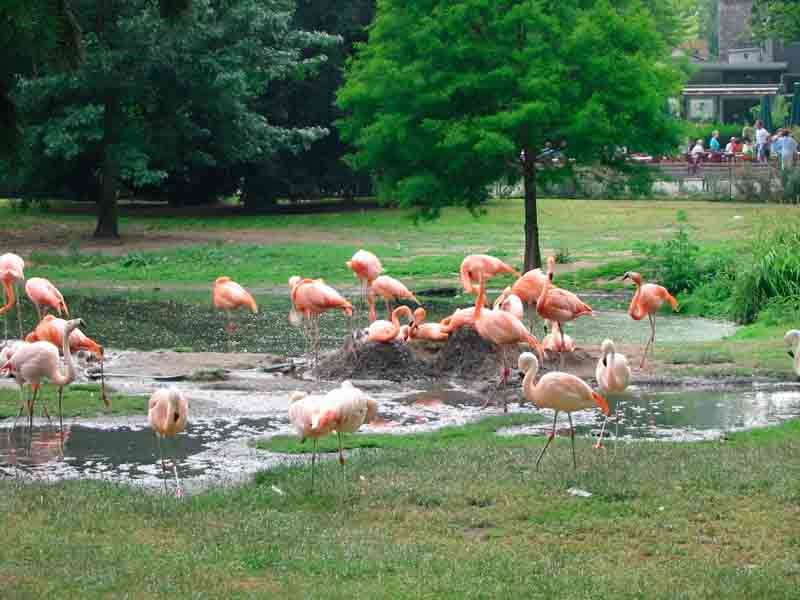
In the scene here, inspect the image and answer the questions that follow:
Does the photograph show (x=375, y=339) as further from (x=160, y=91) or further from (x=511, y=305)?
(x=160, y=91)

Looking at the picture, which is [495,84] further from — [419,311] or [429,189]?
[419,311]

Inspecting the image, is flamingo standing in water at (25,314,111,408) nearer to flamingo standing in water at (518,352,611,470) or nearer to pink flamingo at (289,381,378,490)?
pink flamingo at (289,381,378,490)

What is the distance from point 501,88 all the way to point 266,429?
13.6 metres

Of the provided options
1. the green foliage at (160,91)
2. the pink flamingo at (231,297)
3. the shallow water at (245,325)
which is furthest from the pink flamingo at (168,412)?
the green foliage at (160,91)

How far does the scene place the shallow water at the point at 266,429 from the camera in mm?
10555

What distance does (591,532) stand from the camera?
319 inches

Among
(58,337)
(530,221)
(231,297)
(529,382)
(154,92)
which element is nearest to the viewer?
(529,382)

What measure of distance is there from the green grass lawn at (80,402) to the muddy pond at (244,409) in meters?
0.25

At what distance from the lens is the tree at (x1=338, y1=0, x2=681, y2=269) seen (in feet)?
78.3

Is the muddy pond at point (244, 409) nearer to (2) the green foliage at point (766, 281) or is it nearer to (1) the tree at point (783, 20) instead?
(2) the green foliage at point (766, 281)

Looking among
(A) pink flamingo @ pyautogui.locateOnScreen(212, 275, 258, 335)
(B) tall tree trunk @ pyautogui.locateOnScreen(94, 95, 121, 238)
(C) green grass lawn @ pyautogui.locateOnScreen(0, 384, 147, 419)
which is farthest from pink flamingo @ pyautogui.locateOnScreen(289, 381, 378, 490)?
(B) tall tree trunk @ pyautogui.locateOnScreen(94, 95, 121, 238)

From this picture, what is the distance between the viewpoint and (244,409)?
13.3 m

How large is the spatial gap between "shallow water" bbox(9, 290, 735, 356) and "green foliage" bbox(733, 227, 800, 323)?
39 cm

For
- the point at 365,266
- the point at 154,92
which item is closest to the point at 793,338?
the point at 365,266
